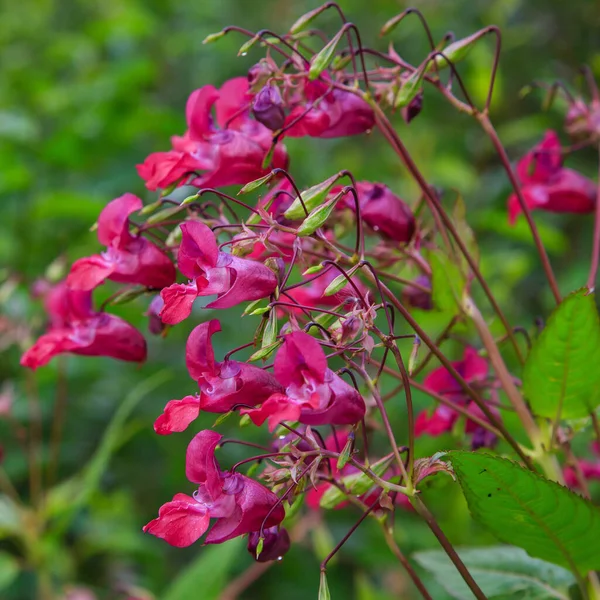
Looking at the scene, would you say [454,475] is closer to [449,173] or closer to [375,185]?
[375,185]

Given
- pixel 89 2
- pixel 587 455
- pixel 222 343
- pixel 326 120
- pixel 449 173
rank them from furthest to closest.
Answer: pixel 89 2 < pixel 449 173 < pixel 222 343 < pixel 587 455 < pixel 326 120

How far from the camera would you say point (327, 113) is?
0.75 meters

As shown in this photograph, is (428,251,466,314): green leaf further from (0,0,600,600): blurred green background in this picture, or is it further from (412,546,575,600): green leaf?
(0,0,600,600): blurred green background

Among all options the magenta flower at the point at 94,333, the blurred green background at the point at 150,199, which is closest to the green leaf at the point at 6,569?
the blurred green background at the point at 150,199

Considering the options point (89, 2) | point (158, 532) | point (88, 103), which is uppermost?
point (89, 2)

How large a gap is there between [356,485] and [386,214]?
26 centimetres

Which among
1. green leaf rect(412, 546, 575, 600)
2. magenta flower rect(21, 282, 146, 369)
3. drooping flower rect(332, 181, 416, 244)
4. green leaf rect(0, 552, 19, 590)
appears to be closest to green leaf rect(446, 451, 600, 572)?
green leaf rect(412, 546, 575, 600)

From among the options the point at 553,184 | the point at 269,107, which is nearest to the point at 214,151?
the point at 269,107

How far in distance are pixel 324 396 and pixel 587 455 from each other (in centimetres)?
104

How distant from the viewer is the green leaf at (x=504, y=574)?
785 mm

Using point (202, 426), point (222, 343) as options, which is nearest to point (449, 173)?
point (222, 343)

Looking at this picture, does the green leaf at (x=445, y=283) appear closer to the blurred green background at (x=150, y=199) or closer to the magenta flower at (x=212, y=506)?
the magenta flower at (x=212, y=506)

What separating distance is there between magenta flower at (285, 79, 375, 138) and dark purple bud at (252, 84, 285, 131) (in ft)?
0.11

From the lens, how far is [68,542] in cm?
194
